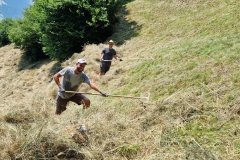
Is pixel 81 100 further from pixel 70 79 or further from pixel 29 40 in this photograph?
pixel 29 40

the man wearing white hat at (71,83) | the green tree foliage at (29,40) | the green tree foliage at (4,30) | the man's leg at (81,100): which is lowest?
the green tree foliage at (4,30)

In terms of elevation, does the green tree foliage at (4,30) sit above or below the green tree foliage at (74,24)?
below

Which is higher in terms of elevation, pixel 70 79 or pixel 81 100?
pixel 70 79

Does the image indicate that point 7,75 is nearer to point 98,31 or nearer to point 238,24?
point 98,31

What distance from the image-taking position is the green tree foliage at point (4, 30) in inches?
1521

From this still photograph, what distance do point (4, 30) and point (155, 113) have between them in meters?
37.5

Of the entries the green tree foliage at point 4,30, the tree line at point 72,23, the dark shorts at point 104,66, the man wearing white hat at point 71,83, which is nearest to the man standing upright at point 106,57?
the dark shorts at point 104,66

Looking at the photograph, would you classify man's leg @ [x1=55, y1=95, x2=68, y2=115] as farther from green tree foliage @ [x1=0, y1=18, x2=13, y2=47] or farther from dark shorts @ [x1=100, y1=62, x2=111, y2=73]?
green tree foliage @ [x1=0, y1=18, x2=13, y2=47]

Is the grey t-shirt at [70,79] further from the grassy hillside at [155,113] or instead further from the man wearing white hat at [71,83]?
Answer: the grassy hillside at [155,113]

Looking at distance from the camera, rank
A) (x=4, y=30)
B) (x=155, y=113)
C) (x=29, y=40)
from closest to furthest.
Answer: (x=155, y=113)
(x=29, y=40)
(x=4, y=30)

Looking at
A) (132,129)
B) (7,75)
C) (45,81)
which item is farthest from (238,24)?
(7,75)

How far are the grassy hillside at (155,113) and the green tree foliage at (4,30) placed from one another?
90.1 feet

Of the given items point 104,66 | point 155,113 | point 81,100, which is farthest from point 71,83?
point 104,66

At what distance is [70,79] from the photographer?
8.21 metres
